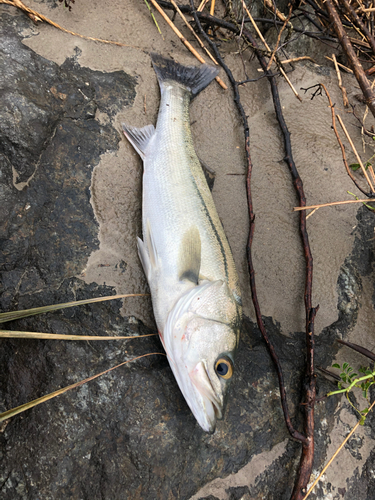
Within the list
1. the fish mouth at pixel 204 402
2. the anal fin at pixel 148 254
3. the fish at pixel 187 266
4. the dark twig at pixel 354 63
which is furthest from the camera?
the dark twig at pixel 354 63

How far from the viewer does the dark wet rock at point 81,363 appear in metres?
2.14

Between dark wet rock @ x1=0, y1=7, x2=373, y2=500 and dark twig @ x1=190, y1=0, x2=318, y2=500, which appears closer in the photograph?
dark wet rock @ x1=0, y1=7, x2=373, y2=500

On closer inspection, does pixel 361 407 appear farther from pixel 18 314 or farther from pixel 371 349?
pixel 18 314

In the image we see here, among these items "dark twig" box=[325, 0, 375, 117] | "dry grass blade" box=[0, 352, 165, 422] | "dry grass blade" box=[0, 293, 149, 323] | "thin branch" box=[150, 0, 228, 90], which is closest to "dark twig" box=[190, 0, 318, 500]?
"thin branch" box=[150, 0, 228, 90]

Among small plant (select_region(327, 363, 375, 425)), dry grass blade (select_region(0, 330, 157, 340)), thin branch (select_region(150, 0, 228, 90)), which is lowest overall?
small plant (select_region(327, 363, 375, 425))

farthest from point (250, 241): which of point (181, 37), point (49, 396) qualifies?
point (181, 37)

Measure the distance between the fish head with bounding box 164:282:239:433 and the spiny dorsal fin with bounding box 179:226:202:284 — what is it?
0.13 meters

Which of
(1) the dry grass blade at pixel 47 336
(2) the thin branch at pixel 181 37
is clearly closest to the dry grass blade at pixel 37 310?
(1) the dry grass blade at pixel 47 336

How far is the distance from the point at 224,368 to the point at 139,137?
2.14 metres

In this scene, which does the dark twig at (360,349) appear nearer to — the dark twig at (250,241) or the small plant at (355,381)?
the small plant at (355,381)

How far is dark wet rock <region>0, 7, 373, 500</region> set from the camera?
84.4 inches

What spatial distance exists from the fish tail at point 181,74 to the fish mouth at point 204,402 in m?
2.74

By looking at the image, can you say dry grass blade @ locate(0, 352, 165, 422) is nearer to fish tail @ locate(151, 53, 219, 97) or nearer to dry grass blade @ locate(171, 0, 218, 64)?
fish tail @ locate(151, 53, 219, 97)

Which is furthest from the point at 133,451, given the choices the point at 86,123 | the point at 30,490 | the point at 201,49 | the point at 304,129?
the point at 201,49
